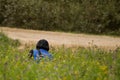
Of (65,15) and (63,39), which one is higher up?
(65,15)

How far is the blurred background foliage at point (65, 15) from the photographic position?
21.0 metres

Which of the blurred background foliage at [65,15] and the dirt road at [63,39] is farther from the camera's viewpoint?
the blurred background foliage at [65,15]

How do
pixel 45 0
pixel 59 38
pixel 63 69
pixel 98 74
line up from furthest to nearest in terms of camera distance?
1. pixel 45 0
2. pixel 59 38
3. pixel 63 69
4. pixel 98 74

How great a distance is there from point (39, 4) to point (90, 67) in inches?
649

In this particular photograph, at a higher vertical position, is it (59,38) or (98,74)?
(98,74)

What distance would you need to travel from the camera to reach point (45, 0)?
22.6 metres

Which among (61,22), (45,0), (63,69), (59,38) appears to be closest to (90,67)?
(63,69)

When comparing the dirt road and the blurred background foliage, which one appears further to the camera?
the blurred background foliage

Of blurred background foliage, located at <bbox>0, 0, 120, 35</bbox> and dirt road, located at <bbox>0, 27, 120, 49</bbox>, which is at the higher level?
blurred background foliage, located at <bbox>0, 0, 120, 35</bbox>

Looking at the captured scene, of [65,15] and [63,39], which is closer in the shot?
[63,39]

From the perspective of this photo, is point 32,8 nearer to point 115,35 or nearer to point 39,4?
point 39,4

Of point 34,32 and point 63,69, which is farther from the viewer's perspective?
point 34,32

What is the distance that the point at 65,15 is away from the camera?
Result: 70.6ft

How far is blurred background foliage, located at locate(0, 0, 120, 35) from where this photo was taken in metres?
21.0
